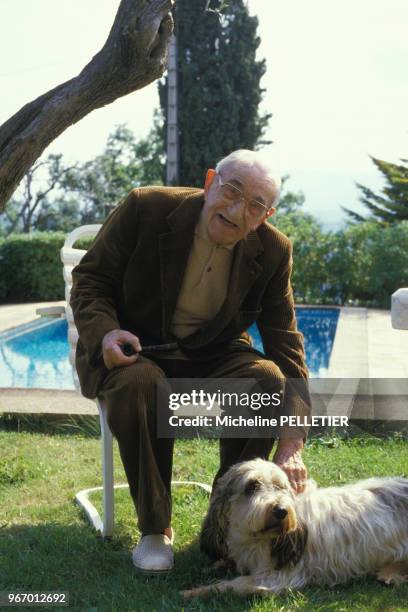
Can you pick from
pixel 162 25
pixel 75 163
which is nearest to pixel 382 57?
pixel 75 163

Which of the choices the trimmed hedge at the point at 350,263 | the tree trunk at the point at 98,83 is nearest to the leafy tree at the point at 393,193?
the trimmed hedge at the point at 350,263

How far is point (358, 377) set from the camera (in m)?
5.49

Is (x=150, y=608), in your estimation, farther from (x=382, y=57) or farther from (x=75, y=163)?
(x=382, y=57)

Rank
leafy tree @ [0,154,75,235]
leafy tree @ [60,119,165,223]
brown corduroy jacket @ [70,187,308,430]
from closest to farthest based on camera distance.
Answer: brown corduroy jacket @ [70,187,308,430], leafy tree @ [0,154,75,235], leafy tree @ [60,119,165,223]

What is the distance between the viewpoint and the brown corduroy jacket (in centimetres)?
285

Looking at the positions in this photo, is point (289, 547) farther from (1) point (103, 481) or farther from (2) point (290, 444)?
(1) point (103, 481)

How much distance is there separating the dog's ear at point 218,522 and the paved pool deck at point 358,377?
1.88 meters

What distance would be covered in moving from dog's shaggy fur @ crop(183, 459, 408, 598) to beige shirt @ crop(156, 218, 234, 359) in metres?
0.64

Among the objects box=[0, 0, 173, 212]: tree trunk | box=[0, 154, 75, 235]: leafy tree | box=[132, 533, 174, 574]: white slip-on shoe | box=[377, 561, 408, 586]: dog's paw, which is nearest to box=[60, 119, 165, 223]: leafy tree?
box=[0, 154, 75, 235]: leafy tree

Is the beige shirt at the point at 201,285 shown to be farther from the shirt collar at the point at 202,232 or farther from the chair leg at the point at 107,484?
the chair leg at the point at 107,484

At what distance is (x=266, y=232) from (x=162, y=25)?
150cm

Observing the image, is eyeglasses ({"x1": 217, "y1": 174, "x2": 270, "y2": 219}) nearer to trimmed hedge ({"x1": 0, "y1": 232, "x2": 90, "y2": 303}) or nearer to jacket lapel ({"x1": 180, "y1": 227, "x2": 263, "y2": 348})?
jacket lapel ({"x1": 180, "y1": 227, "x2": 263, "y2": 348})

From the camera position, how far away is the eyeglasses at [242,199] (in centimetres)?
274

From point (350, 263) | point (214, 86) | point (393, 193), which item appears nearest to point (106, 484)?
point (350, 263)
